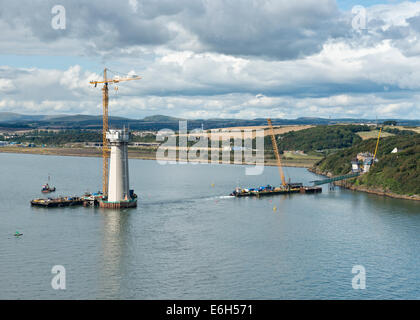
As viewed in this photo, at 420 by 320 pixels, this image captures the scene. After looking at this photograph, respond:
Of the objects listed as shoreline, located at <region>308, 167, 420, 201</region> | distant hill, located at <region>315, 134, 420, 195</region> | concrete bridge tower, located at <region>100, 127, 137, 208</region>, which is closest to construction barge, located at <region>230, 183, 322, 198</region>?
shoreline, located at <region>308, 167, 420, 201</region>

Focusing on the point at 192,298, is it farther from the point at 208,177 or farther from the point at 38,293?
the point at 208,177

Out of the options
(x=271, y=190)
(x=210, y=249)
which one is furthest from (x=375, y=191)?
(x=210, y=249)

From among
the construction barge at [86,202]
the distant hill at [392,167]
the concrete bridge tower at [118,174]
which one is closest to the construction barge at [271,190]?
the distant hill at [392,167]

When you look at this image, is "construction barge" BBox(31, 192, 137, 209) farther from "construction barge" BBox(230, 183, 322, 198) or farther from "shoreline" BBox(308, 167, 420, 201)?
"shoreline" BBox(308, 167, 420, 201)

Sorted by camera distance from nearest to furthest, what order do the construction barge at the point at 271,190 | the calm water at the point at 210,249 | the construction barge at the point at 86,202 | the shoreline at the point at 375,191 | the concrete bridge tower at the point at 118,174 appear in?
the calm water at the point at 210,249 < the concrete bridge tower at the point at 118,174 < the construction barge at the point at 86,202 < the shoreline at the point at 375,191 < the construction barge at the point at 271,190

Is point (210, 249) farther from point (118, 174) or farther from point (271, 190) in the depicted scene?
point (271, 190)

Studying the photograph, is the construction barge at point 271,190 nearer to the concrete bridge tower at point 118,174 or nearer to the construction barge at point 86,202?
the construction barge at point 86,202
